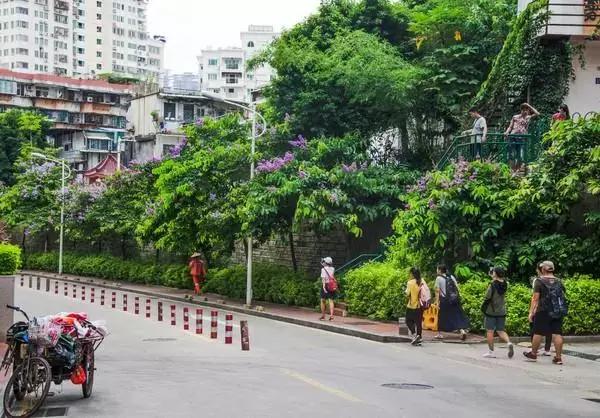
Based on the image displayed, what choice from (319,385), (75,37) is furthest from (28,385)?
(75,37)

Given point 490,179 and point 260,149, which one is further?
point 260,149

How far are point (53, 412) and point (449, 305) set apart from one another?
36.0ft

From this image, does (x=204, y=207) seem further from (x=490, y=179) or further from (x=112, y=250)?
(x=112, y=250)

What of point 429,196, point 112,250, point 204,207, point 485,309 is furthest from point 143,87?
point 485,309

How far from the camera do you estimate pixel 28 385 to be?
1007 centimetres

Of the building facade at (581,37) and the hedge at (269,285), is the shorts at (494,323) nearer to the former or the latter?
the building facade at (581,37)

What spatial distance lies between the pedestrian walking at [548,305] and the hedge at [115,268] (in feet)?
82.6

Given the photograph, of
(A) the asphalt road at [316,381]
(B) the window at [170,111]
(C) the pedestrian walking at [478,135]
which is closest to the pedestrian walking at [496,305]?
(A) the asphalt road at [316,381]

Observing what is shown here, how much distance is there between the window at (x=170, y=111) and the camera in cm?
7038

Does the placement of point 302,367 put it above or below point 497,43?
below

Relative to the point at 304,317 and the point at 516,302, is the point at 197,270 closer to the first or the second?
the point at 304,317

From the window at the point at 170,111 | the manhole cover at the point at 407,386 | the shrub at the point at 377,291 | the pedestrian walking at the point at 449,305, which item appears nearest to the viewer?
the manhole cover at the point at 407,386

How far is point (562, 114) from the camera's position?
912 inches

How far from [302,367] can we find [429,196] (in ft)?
29.8
